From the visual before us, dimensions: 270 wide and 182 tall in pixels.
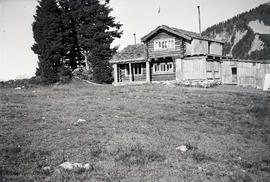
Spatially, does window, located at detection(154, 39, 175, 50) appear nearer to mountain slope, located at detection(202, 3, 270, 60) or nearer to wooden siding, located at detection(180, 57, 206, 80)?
wooden siding, located at detection(180, 57, 206, 80)

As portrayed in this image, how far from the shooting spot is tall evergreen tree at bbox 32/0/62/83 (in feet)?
144

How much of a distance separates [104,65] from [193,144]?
34619 millimetres

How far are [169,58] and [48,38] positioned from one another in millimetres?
18107

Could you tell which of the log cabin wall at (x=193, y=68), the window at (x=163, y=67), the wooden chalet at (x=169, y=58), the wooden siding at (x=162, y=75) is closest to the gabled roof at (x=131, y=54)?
the wooden chalet at (x=169, y=58)

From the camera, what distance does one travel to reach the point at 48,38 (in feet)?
145

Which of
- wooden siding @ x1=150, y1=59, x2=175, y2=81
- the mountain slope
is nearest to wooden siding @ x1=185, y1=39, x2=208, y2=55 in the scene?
wooden siding @ x1=150, y1=59, x2=175, y2=81

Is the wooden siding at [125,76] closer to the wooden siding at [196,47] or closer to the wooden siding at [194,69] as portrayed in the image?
the wooden siding at [194,69]

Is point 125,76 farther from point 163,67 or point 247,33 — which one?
point 247,33

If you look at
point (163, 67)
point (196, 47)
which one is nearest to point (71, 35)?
point (163, 67)

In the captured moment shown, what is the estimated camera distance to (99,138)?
10.9 meters

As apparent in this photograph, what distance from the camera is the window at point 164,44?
123ft

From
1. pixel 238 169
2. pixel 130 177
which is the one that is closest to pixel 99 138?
pixel 130 177

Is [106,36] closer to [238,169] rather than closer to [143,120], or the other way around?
[143,120]

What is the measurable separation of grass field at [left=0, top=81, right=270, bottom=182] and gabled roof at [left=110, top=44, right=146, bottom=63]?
22466 mm
